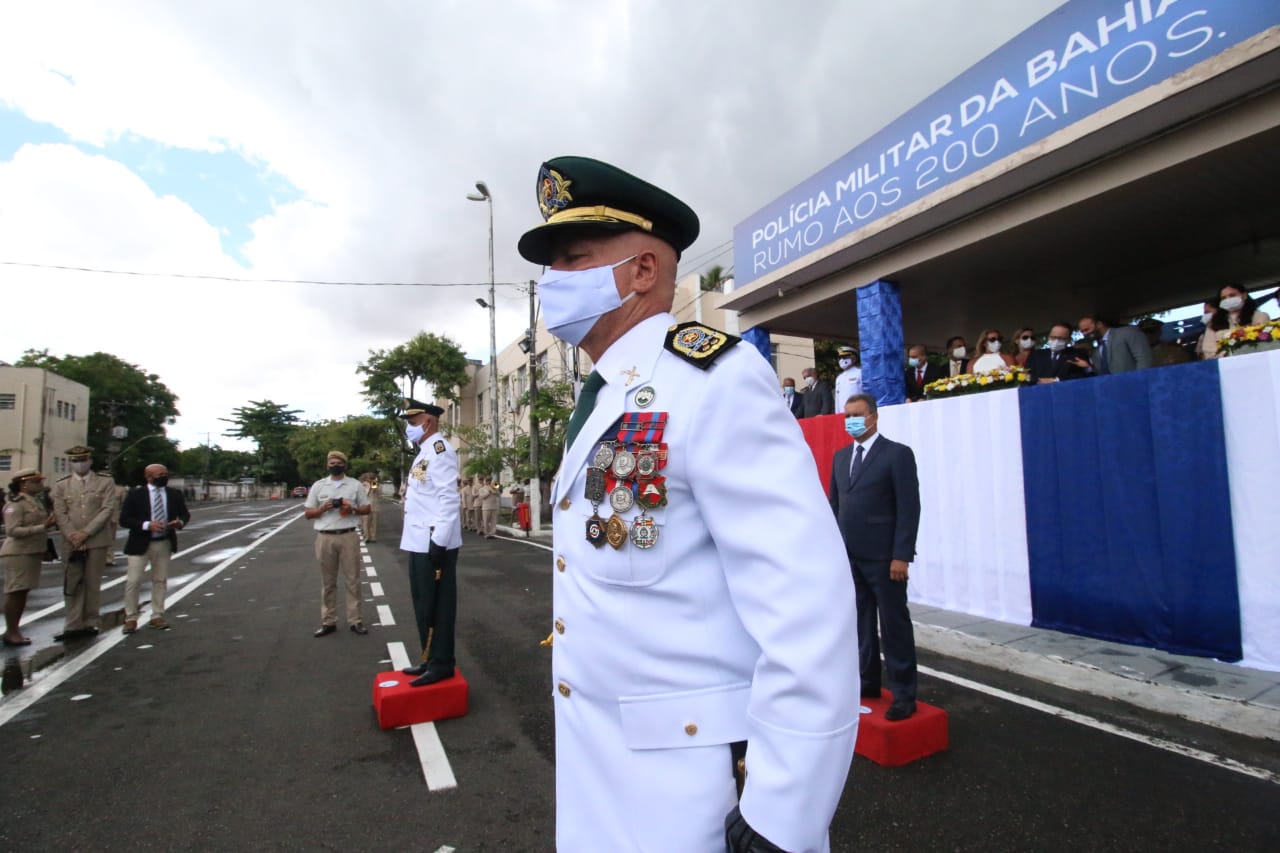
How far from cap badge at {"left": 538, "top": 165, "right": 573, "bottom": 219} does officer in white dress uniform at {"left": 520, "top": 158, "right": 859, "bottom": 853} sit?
0.03 metres

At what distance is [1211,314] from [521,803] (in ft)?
23.8

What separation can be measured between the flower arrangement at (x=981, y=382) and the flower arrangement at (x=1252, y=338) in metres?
1.68

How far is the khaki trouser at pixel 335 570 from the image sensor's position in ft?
23.0

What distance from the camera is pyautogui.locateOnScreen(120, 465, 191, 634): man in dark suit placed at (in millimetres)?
7320

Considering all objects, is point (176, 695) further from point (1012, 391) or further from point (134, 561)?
point (1012, 391)

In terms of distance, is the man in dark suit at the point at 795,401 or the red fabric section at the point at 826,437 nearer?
the red fabric section at the point at 826,437

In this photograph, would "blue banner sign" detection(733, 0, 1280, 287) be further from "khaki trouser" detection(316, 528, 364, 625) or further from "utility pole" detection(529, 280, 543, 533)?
"utility pole" detection(529, 280, 543, 533)

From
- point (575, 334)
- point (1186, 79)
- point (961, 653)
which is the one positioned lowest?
point (961, 653)

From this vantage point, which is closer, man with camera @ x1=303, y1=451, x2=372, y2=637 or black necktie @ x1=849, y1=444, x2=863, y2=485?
black necktie @ x1=849, y1=444, x2=863, y2=485

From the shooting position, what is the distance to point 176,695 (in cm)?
500

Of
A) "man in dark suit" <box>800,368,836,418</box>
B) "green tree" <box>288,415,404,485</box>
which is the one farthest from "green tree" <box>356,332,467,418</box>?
"man in dark suit" <box>800,368,836,418</box>

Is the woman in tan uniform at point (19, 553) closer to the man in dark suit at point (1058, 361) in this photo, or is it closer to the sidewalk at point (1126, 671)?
the sidewalk at point (1126, 671)

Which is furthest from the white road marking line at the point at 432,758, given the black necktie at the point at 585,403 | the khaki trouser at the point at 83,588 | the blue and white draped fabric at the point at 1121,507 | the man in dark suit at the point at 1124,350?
the man in dark suit at the point at 1124,350

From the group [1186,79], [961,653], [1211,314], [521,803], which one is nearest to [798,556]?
[521,803]
